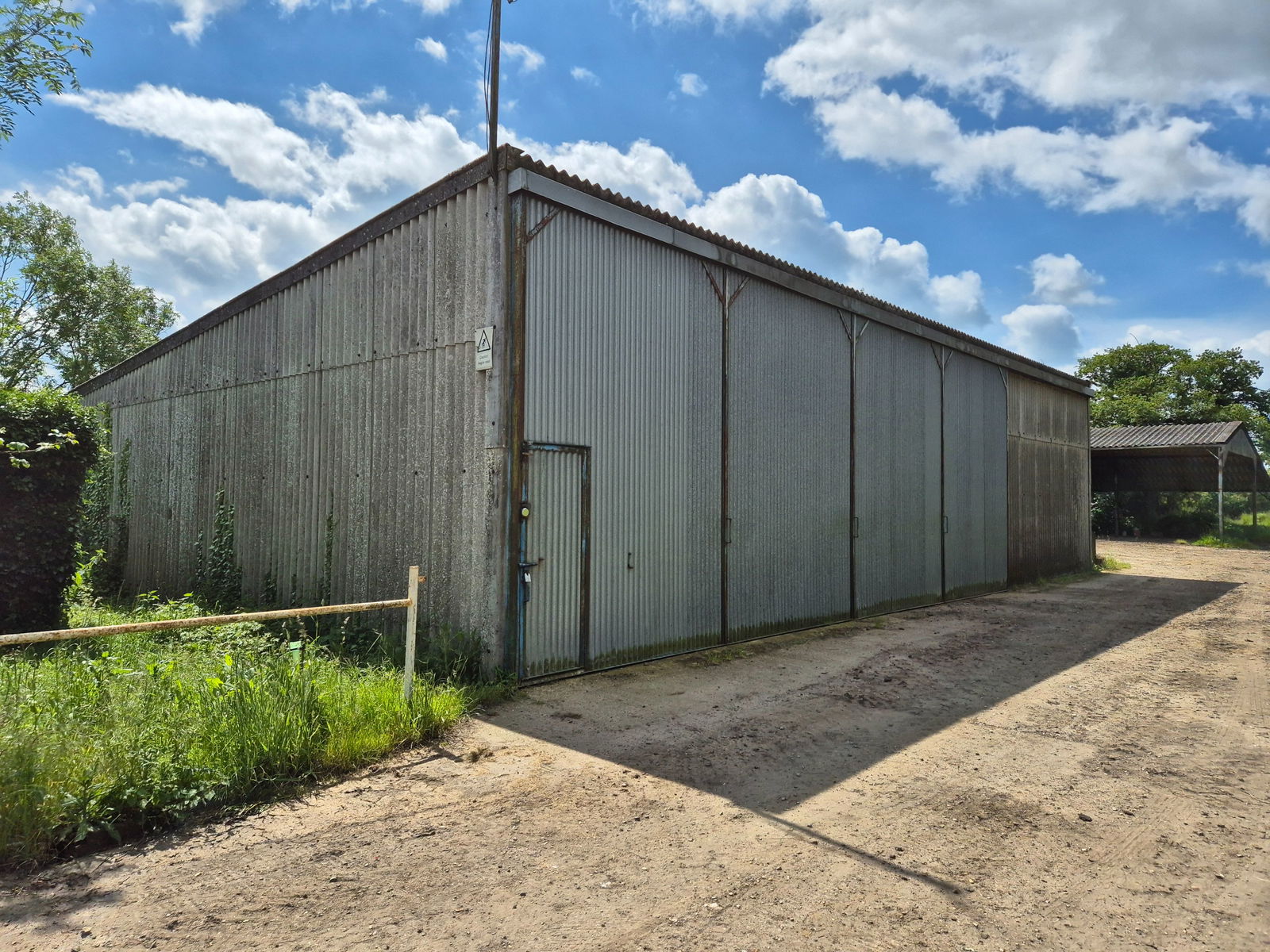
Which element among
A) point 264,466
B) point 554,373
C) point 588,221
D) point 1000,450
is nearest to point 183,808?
point 554,373

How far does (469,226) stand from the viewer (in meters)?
6.95

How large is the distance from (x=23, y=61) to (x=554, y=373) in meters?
5.92

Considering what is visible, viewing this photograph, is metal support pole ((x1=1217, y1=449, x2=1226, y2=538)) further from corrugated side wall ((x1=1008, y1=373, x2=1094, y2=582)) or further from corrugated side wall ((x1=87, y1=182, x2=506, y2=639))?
corrugated side wall ((x1=87, y1=182, x2=506, y2=639))

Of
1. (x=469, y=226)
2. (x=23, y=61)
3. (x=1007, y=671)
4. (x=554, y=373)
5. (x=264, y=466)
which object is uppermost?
(x=23, y=61)

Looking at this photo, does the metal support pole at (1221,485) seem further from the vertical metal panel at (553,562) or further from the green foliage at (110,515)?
the green foliage at (110,515)

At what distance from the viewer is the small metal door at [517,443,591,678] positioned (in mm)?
6625

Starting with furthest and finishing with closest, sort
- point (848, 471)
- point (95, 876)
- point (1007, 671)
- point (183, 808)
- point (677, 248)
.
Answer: point (848, 471) < point (677, 248) < point (1007, 671) < point (183, 808) < point (95, 876)

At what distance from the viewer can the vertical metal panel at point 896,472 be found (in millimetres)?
10984

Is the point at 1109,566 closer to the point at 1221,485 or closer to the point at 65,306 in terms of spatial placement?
the point at 1221,485

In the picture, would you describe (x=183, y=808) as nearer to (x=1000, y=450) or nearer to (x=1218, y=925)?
(x=1218, y=925)

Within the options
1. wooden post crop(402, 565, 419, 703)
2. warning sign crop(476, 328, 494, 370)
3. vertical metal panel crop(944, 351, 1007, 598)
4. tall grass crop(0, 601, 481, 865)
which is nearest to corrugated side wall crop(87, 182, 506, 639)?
warning sign crop(476, 328, 494, 370)

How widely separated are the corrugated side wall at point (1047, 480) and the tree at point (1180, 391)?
A: 79.7ft

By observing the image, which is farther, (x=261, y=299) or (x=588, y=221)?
(x=261, y=299)

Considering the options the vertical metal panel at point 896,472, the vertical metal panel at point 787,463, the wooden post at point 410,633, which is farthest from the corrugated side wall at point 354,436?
the vertical metal panel at point 896,472
